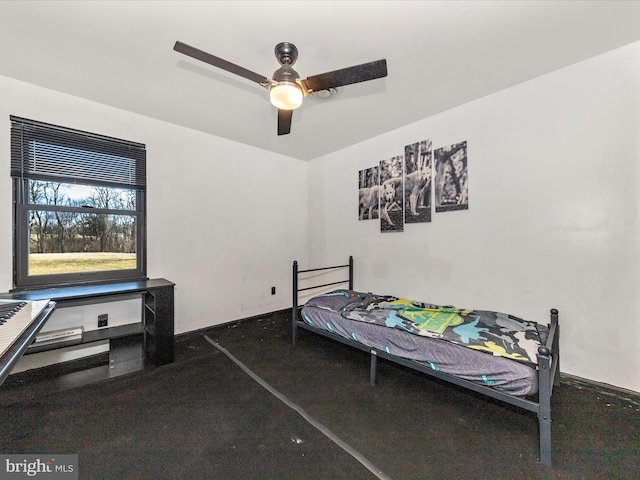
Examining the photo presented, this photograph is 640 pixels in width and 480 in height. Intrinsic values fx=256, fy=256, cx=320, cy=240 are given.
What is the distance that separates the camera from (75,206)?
96.5 inches

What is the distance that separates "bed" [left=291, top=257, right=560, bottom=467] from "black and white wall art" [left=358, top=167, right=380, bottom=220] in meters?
1.24

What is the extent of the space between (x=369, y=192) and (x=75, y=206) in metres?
3.16

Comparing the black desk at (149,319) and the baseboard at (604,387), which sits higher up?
the black desk at (149,319)

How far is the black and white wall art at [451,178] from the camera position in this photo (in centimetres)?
256

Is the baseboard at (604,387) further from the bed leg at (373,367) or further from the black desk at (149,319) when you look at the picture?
the black desk at (149,319)

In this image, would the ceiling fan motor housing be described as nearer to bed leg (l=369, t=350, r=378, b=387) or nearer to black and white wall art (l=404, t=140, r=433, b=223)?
black and white wall art (l=404, t=140, r=433, b=223)

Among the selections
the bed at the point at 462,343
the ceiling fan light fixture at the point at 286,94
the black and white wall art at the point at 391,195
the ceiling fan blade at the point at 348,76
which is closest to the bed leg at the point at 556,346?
the bed at the point at 462,343

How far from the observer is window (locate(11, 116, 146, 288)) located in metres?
2.19

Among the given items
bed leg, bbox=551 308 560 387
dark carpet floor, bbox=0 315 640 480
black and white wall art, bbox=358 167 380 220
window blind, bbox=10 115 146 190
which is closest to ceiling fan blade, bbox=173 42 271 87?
window blind, bbox=10 115 146 190

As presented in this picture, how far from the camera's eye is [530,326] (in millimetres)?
1892

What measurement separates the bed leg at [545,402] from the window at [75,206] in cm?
338

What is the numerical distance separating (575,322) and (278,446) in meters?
2.40

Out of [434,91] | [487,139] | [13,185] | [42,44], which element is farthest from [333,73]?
[13,185]

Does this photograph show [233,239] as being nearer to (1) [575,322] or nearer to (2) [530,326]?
(2) [530,326]
